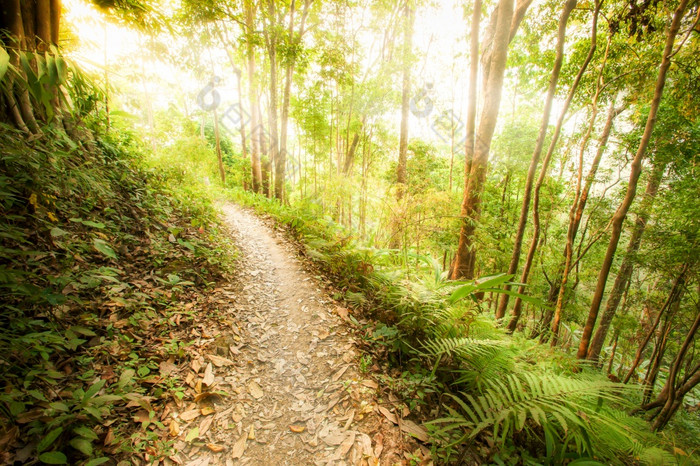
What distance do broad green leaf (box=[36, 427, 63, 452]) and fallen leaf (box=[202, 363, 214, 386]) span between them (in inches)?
39.2

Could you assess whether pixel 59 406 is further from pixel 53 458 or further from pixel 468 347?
pixel 468 347

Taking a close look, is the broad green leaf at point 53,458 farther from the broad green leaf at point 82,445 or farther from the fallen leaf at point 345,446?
the fallen leaf at point 345,446

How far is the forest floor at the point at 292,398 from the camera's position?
1846 mm

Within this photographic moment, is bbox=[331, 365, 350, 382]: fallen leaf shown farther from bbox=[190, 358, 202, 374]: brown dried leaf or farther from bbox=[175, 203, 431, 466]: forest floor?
bbox=[190, 358, 202, 374]: brown dried leaf

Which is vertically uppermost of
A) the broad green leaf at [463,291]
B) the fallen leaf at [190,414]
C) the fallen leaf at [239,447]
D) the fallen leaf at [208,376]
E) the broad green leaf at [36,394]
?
the broad green leaf at [463,291]

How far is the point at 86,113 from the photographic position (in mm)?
3402

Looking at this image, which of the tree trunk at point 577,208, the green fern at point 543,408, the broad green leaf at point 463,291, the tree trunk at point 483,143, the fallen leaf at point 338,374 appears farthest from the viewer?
the tree trunk at point 577,208

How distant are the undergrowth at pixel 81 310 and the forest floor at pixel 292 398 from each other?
0.32 m

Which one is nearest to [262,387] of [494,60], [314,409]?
[314,409]

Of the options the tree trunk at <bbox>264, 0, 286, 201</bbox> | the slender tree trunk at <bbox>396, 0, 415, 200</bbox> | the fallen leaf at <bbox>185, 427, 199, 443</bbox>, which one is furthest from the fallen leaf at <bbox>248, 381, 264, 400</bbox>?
Result: the slender tree trunk at <bbox>396, 0, 415, 200</bbox>

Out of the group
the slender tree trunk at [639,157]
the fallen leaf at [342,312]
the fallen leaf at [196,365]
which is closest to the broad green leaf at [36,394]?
the fallen leaf at [196,365]

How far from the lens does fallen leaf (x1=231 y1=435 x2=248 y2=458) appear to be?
1830 millimetres

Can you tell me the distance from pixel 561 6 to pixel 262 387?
8.37 m

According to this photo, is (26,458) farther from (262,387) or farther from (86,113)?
(86,113)
